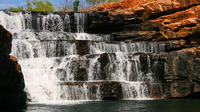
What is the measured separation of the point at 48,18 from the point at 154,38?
36.6ft

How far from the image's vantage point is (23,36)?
2742 cm

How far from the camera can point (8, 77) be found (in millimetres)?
13406

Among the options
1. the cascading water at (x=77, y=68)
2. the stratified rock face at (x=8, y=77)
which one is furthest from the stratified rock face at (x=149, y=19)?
the stratified rock face at (x=8, y=77)

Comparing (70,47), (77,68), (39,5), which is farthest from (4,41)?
(39,5)

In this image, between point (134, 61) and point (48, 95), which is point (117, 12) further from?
point (48, 95)

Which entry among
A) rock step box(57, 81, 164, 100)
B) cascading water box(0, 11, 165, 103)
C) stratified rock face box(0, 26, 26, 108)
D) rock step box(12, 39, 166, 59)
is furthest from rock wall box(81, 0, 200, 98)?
stratified rock face box(0, 26, 26, 108)

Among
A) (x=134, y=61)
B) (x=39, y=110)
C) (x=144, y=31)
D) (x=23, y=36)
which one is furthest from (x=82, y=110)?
(x=144, y=31)

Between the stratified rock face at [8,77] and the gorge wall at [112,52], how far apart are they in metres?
3.00

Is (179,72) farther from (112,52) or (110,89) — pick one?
(112,52)

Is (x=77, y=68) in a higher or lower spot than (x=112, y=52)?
lower

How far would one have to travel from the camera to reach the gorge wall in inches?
762

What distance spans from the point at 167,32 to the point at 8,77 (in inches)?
717

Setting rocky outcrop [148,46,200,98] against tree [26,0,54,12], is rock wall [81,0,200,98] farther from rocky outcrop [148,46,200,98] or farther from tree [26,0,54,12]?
tree [26,0,54,12]

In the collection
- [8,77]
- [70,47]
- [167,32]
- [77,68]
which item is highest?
[167,32]
